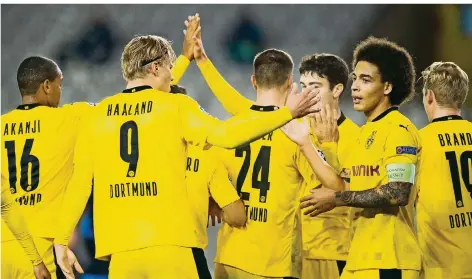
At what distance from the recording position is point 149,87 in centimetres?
494

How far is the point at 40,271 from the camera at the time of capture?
5734 millimetres

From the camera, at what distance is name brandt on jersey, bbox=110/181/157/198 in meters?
4.79

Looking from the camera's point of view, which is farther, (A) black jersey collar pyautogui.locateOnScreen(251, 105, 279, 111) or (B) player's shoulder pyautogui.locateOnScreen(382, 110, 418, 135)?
(A) black jersey collar pyautogui.locateOnScreen(251, 105, 279, 111)

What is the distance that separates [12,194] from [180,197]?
71.8 inches

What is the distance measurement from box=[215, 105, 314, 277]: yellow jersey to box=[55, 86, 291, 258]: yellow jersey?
0.68 m

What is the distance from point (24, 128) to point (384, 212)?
9.06ft

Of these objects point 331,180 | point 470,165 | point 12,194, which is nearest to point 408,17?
point 470,165

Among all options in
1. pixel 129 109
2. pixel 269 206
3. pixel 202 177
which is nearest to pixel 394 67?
pixel 269 206

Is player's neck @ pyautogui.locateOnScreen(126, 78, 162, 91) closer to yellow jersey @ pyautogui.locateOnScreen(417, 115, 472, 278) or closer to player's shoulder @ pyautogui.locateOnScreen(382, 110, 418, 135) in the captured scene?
player's shoulder @ pyautogui.locateOnScreen(382, 110, 418, 135)

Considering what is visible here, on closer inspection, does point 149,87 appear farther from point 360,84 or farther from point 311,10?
point 311,10

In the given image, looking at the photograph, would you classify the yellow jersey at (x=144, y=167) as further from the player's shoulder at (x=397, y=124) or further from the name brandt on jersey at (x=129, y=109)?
the player's shoulder at (x=397, y=124)

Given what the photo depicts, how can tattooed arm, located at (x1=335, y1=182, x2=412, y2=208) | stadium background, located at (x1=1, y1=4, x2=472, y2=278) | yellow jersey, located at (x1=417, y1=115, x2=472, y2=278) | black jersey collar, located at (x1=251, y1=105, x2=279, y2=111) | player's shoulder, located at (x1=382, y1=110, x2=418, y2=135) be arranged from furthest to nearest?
stadium background, located at (x1=1, y1=4, x2=472, y2=278), yellow jersey, located at (x1=417, y1=115, x2=472, y2=278), black jersey collar, located at (x1=251, y1=105, x2=279, y2=111), player's shoulder, located at (x1=382, y1=110, x2=418, y2=135), tattooed arm, located at (x1=335, y1=182, x2=412, y2=208)

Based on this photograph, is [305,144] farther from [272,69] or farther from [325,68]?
[325,68]

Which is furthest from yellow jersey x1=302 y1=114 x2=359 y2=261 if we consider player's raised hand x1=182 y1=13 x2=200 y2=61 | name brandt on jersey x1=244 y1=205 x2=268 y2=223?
player's raised hand x1=182 y1=13 x2=200 y2=61
